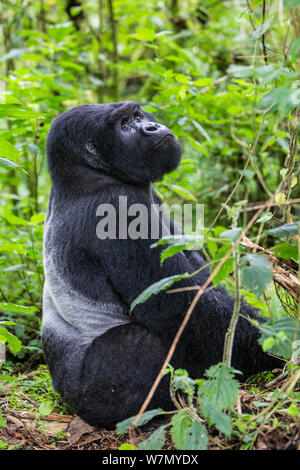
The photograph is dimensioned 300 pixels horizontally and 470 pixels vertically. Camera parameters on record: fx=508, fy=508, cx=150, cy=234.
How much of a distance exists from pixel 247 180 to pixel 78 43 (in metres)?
2.93

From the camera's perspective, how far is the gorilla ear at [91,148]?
3031mm

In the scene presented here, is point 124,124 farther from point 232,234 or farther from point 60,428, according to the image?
point 60,428

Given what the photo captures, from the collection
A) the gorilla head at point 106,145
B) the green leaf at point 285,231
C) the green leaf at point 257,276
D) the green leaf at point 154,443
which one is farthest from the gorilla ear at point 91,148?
the green leaf at point 154,443

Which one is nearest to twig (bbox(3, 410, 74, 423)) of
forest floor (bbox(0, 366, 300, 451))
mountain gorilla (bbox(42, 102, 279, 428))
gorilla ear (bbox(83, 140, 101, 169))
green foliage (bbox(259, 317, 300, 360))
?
forest floor (bbox(0, 366, 300, 451))

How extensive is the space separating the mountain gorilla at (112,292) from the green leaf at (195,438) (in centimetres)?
93

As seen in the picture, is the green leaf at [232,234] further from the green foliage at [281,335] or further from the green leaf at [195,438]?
the green leaf at [195,438]

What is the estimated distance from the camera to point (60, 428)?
2.91 meters

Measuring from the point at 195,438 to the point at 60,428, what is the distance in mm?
1331

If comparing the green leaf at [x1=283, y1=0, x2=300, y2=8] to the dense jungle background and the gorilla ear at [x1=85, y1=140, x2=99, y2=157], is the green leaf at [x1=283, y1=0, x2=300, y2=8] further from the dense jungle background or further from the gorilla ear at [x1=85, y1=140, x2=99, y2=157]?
the gorilla ear at [x1=85, y1=140, x2=99, y2=157]

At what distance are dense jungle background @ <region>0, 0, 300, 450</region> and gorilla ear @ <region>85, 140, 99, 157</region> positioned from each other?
0.44m

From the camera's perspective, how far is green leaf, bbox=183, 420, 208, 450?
1.81m

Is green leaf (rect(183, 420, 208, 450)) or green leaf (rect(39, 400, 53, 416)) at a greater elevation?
green leaf (rect(183, 420, 208, 450))

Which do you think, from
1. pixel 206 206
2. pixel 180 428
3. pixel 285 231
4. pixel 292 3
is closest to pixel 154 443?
pixel 180 428

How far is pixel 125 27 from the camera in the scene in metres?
8.34
